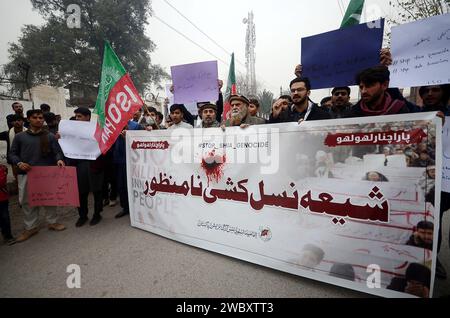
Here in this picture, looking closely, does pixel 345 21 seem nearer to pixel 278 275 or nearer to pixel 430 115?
pixel 430 115

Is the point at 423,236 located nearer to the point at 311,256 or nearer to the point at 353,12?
the point at 311,256

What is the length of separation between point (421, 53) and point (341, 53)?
0.83 meters

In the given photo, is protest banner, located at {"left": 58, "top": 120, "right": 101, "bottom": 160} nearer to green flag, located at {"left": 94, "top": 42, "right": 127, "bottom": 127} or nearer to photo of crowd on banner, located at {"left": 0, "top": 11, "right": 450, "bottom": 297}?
green flag, located at {"left": 94, "top": 42, "right": 127, "bottom": 127}

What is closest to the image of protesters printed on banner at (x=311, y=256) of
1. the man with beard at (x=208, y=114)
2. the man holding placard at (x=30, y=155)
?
the man with beard at (x=208, y=114)

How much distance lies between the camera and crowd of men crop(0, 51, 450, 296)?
223cm

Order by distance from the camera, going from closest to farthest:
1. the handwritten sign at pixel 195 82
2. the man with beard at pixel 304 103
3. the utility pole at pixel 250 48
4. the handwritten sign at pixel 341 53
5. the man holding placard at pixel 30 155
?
the handwritten sign at pixel 341 53 → the man with beard at pixel 304 103 → the man holding placard at pixel 30 155 → the handwritten sign at pixel 195 82 → the utility pole at pixel 250 48

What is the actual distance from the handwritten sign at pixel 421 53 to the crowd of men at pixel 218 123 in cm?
21

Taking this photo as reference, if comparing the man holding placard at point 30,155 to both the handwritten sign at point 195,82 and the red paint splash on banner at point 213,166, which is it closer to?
the handwritten sign at point 195,82

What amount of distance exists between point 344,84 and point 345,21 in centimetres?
110

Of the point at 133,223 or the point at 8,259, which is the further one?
the point at 133,223

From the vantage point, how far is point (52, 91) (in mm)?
19156

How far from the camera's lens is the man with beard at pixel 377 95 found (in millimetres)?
2209

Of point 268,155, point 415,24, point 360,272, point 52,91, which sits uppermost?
point 52,91
